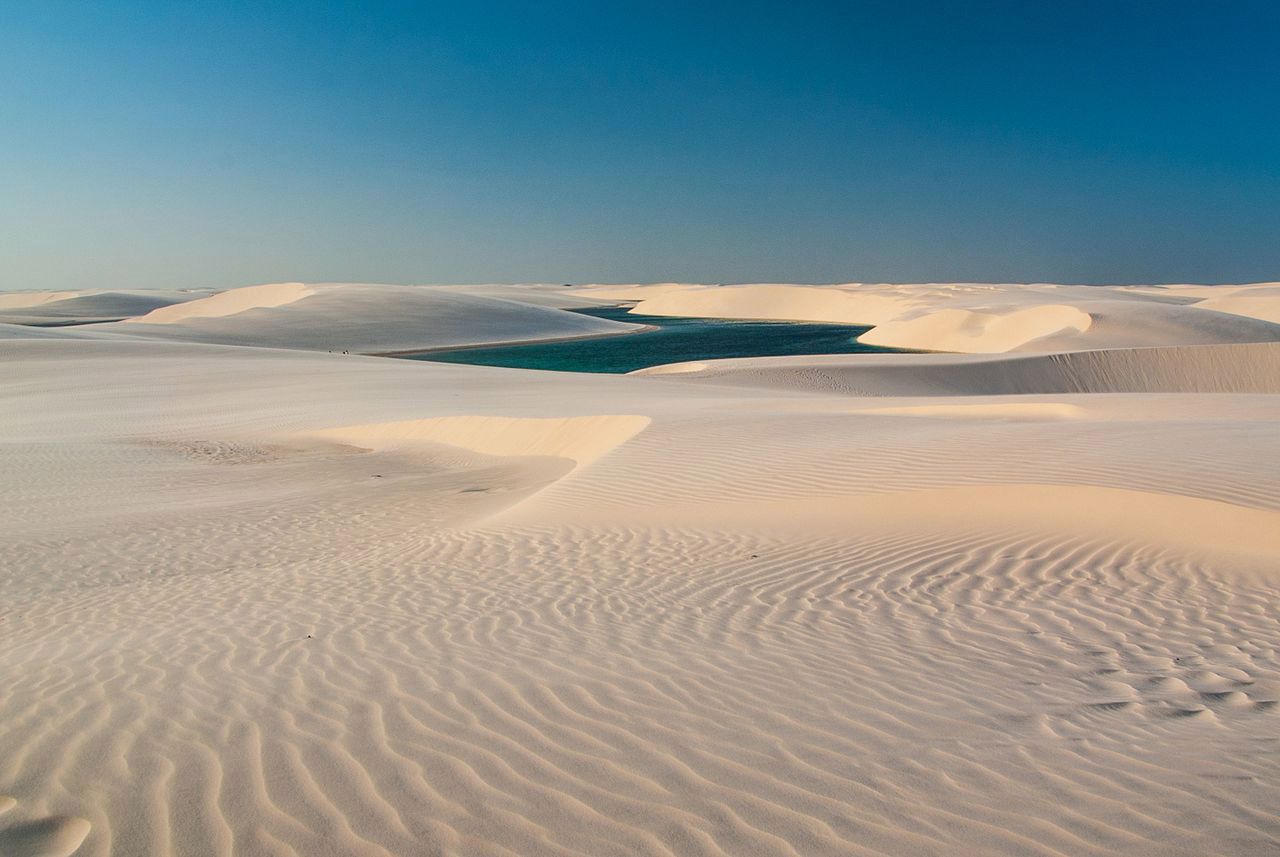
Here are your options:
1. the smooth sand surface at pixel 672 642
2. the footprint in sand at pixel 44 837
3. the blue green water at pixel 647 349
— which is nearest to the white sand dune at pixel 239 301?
the blue green water at pixel 647 349

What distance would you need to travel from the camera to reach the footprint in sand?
2.77 metres

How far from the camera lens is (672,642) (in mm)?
5027

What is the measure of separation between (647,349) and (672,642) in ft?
148

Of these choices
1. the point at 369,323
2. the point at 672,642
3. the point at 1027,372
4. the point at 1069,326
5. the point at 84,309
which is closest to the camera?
the point at 672,642

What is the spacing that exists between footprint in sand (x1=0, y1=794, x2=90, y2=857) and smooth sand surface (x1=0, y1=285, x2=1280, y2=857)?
12 mm

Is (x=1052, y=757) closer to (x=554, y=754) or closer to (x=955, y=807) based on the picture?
(x=955, y=807)

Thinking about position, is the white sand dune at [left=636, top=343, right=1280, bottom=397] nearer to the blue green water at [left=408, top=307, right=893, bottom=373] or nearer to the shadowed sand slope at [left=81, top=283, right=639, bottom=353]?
the blue green water at [left=408, top=307, right=893, bottom=373]

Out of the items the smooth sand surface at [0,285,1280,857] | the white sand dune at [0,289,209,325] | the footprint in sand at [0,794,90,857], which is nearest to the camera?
the footprint in sand at [0,794,90,857]

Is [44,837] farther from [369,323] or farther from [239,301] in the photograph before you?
[239,301]

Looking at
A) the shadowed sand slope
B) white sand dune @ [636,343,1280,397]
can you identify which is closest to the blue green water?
the shadowed sand slope

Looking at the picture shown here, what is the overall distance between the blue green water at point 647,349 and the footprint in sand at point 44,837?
35715mm

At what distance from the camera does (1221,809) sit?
9.34 feet

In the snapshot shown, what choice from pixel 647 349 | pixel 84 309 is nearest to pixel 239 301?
pixel 84 309

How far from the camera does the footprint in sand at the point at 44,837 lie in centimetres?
277
